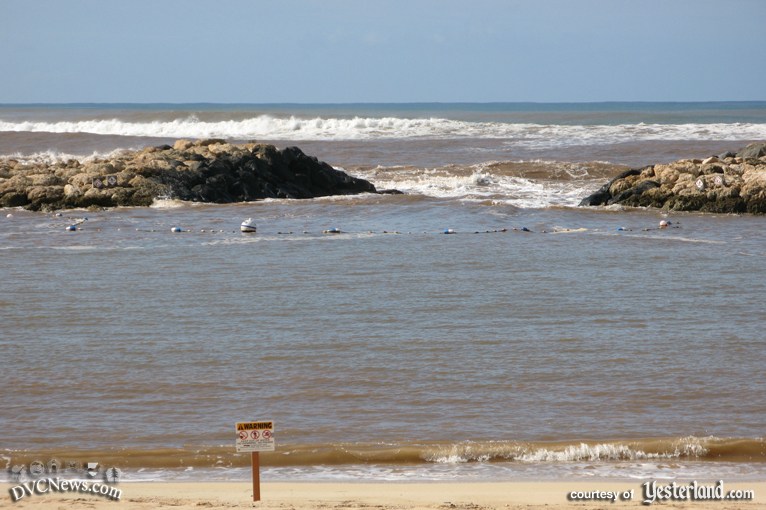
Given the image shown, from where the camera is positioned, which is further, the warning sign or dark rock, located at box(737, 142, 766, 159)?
dark rock, located at box(737, 142, 766, 159)

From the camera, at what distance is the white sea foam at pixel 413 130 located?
48625 millimetres

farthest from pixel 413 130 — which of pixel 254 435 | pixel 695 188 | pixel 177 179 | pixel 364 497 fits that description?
pixel 254 435

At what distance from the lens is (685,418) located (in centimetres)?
859

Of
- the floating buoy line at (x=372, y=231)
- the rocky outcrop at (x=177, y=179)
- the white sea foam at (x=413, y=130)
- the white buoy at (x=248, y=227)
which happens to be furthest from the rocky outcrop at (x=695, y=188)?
the white sea foam at (x=413, y=130)

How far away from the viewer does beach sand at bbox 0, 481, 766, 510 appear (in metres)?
6.58

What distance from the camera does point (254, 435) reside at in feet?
20.7

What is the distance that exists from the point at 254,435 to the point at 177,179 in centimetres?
1985

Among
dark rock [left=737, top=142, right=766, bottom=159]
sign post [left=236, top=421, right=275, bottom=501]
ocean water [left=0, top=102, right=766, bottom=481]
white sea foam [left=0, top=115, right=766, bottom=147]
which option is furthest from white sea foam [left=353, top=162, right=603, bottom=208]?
sign post [left=236, top=421, right=275, bottom=501]

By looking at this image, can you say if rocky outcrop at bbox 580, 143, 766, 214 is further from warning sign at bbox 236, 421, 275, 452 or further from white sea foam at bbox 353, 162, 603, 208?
warning sign at bbox 236, 421, 275, 452

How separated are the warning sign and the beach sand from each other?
47 cm

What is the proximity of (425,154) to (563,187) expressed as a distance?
12395 mm

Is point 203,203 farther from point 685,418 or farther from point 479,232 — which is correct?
point 685,418

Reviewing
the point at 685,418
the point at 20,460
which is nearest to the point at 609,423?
the point at 685,418

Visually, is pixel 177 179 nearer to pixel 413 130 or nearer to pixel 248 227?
pixel 248 227
